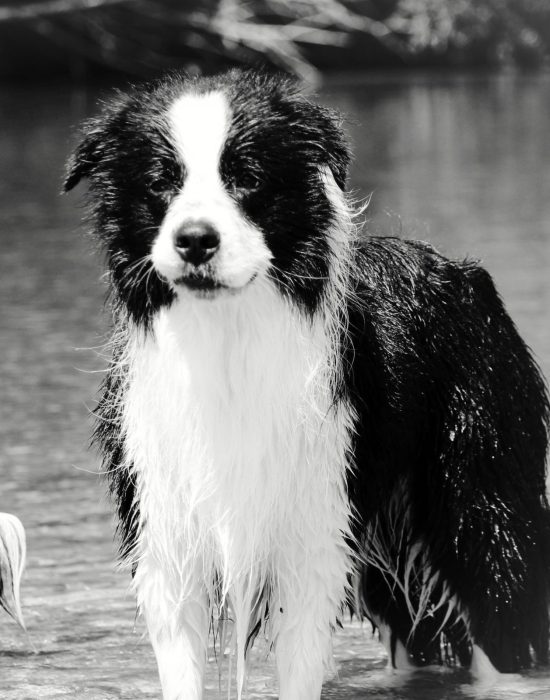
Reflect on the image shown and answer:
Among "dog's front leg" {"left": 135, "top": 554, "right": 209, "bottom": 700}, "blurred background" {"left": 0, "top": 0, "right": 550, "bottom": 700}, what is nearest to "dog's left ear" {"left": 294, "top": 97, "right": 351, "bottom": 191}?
"blurred background" {"left": 0, "top": 0, "right": 550, "bottom": 700}

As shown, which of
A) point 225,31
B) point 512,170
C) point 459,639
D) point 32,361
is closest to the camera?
point 459,639

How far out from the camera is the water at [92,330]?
4.77 metres

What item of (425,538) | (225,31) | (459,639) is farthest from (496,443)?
(225,31)

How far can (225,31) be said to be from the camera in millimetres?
32312

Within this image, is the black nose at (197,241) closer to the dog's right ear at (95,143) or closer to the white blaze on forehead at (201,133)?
the white blaze on forehead at (201,133)

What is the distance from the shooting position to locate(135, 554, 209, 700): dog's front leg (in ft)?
12.8

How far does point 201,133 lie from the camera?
362 centimetres

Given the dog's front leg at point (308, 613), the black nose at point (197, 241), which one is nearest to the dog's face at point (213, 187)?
the black nose at point (197, 241)

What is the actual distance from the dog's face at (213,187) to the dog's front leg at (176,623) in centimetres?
72

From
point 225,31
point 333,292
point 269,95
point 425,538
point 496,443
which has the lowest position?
point 425,538

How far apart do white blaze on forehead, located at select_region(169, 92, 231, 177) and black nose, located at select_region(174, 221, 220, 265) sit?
20 cm

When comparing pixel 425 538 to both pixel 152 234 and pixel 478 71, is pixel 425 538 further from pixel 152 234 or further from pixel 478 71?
pixel 478 71

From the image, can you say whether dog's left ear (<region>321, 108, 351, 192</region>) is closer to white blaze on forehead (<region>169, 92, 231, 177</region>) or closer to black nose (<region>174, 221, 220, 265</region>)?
white blaze on forehead (<region>169, 92, 231, 177</region>)

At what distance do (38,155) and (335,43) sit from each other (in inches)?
617
